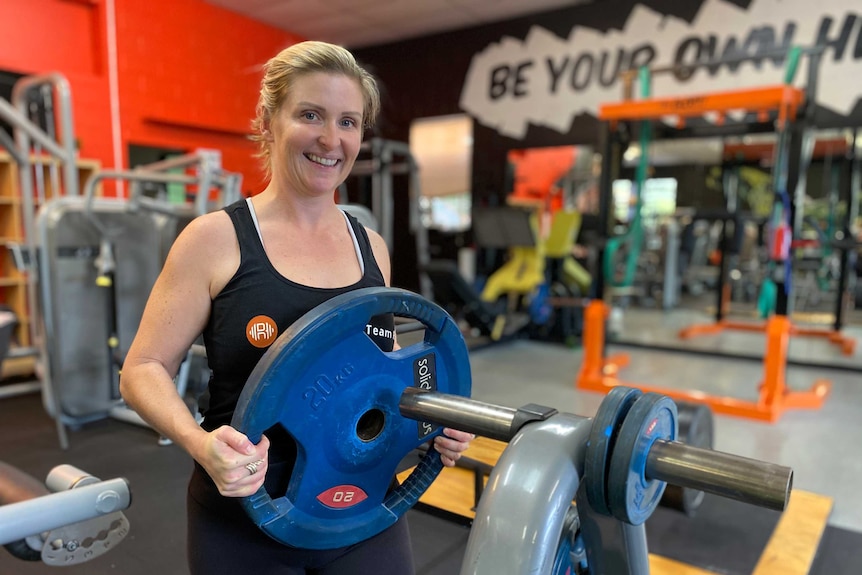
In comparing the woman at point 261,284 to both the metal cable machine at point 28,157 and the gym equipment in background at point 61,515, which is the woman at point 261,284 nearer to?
the gym equipment in background at point 61,515

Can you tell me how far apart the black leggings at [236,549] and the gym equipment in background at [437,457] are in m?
0.08

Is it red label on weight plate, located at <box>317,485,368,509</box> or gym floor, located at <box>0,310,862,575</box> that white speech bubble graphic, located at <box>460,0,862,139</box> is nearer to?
gym floor, located at <box>0,310,862,575</box>

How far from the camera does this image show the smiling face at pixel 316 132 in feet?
2.83

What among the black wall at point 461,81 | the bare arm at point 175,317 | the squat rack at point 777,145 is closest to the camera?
the bare arm at point 175,317

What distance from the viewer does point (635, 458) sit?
0.75 metres

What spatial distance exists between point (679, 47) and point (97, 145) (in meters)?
4.82

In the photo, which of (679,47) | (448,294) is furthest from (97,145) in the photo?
(679,47)

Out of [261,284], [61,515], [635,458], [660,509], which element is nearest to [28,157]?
[61,515]

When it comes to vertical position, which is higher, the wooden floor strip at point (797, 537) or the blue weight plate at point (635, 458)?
the blue weight plate at point (635, 458)

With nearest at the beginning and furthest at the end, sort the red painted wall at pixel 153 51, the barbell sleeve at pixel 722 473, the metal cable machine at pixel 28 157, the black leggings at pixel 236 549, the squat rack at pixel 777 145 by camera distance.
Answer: the barbell sleeve at pixel 722 473, the black leggings at pixel 236 549, the red painted wall at pixel 153 51, the metal cable machine at pixel 28 157, the squat rack at pixel 777 145

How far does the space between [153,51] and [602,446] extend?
1.92m

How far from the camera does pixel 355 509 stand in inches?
36.5

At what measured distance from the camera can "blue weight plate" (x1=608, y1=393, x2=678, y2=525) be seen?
736mm

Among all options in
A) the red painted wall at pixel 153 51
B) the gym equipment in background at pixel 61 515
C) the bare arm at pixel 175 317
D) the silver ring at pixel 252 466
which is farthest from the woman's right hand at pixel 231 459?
the red painted wall at pixel 153 51
